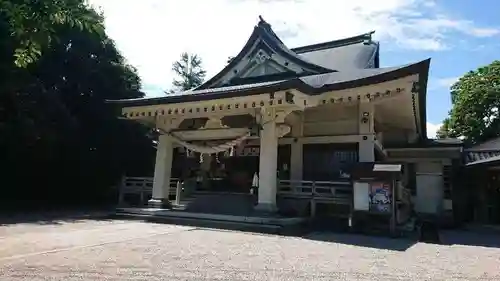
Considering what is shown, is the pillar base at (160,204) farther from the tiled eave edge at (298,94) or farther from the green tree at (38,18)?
the green tree at (38,18)

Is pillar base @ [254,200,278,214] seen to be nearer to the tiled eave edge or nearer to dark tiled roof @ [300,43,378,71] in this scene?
the tiled eave edge

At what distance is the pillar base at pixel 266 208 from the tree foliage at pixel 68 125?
800 cm

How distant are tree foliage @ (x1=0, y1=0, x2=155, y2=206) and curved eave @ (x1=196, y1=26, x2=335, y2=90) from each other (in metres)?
4.77

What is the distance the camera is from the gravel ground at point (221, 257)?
421cm

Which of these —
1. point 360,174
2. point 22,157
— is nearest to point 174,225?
point 360,174

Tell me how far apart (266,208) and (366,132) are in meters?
3.67

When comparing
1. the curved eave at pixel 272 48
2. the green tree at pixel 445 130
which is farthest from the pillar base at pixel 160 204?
the green tree at pixel 445 130

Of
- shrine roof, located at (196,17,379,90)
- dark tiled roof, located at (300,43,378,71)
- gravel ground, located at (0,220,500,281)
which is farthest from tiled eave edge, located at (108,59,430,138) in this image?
dark tiled roof, located at (300,43,378,71)

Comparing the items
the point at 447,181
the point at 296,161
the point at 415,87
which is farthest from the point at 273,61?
the point at 447,181

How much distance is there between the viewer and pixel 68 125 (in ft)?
45.7

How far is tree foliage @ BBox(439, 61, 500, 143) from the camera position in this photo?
23125 millimetres

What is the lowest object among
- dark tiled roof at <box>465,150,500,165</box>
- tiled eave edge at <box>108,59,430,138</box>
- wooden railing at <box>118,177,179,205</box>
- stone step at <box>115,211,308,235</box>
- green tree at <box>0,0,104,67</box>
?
stone step at <box>115,211,308,235</box>

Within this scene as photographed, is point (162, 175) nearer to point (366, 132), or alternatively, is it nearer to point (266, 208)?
point (266, 208)

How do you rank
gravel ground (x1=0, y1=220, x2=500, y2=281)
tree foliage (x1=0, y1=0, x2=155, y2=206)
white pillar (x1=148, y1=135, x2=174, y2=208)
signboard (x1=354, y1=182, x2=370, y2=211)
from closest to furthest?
Result: gravel ground (x1=0, y1=220, x2=500, y2=281) → signboard (x1=354, y1=182, x2=370, y2=211) → white pillar (x1=148, y1=135, x2=174, y2=208) → tree foliage (x1=0, y1=0, x2=155, y2=206)
